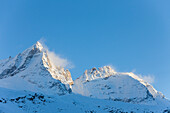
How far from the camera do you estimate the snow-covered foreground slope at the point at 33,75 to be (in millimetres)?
69650

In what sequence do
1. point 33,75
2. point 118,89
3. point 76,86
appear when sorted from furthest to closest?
1. point 76,86
2. point 118,89
3. point 33,75

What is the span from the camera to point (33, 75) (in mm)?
78938

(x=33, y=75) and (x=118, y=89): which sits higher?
(x=118, y=89)

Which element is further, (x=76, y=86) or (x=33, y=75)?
(x=76, y=86)

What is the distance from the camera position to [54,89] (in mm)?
71750

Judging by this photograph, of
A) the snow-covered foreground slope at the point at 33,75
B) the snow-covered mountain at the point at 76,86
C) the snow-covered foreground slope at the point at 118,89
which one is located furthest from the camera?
the snow-covered foreground slope at the point at 118,89

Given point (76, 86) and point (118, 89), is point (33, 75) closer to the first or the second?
point (76, 86)

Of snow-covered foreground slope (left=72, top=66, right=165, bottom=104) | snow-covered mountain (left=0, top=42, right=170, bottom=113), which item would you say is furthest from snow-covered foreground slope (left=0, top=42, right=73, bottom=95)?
snow-covered foreground slope (left=72, top=66, right=165, bottom=104)

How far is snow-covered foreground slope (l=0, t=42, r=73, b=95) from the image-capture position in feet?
229

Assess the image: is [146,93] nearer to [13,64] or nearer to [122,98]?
[122,98]

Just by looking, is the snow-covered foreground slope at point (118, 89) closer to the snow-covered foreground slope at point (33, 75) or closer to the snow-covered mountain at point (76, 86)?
the snow-covered mountain at point (76, 86)

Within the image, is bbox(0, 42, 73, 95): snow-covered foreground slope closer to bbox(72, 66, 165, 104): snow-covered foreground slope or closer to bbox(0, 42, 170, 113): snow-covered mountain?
bbox(0, 42, 170, 113): snow-covered mountain

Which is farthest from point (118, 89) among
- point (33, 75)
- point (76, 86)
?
point (33, 75)

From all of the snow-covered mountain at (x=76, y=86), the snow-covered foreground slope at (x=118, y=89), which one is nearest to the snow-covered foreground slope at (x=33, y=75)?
the snow-covered mountain at (x=76, y=86)
